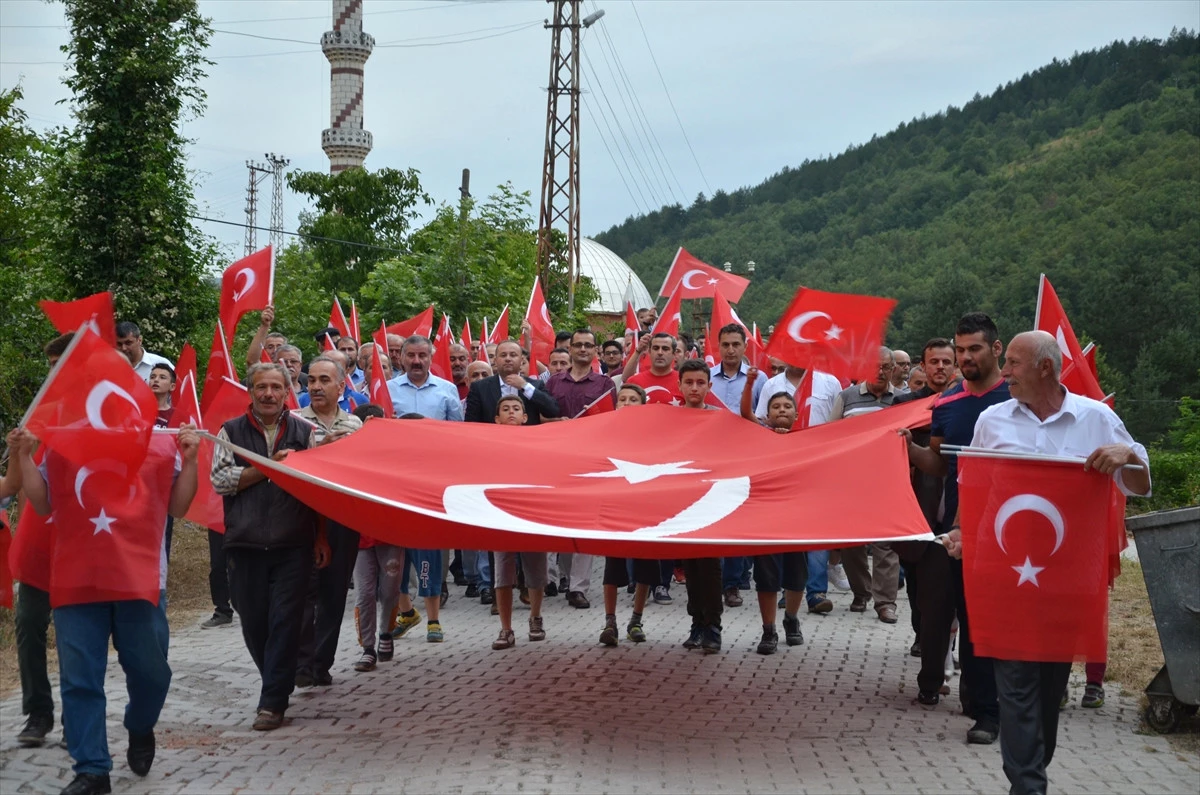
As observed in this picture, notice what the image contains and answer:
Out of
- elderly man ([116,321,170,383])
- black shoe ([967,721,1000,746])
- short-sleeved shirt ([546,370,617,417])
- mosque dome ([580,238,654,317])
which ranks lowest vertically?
black shoe ([967,721,1000,746])

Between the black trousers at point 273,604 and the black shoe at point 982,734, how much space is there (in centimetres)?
380

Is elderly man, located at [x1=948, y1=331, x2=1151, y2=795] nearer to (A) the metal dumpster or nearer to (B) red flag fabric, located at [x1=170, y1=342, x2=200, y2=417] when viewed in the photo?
(A) the metal dumpster

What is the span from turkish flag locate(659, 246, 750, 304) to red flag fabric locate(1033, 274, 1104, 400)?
6.15 m

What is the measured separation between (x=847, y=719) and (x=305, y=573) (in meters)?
3.31

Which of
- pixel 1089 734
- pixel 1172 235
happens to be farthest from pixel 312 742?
Answer: pixel 1172 235

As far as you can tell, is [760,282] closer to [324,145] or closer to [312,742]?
[324,145]

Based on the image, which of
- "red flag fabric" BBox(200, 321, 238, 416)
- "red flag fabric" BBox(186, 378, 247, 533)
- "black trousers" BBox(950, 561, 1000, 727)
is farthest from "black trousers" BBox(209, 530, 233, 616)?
"black trousers" BBox(950, 561, 1000, 727)

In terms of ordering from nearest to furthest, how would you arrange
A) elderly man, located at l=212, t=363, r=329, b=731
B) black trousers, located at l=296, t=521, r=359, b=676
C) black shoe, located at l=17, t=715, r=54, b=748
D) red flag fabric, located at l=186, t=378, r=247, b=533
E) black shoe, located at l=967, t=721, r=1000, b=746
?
1. black shoe, located at l=17, t=715, r=54, b=748
2. black shoe, located at l=967, t=721, r=1000, b=746
3. elderly man, located at l=212, t=363, r=329, b=731
4. red flag fabric, located at l=186, t=378, r=247, b=533
5. black trousers, located at l=296, t=521, r=359, b=676

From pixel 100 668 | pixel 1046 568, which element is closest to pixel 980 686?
pixel 1046 568

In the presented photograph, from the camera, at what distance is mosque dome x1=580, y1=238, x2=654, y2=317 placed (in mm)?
67812

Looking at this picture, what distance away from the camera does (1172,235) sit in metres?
58.3

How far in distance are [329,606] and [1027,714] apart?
468 cm

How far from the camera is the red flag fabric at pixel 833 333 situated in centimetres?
909

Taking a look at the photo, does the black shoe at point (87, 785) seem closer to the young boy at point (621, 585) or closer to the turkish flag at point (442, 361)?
the young boy at point (621, 585)
